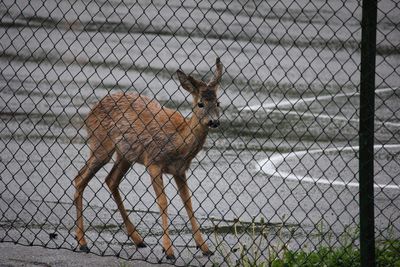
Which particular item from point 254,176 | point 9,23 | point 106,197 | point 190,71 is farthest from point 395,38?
point 106,197

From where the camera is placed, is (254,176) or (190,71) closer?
(254,176)

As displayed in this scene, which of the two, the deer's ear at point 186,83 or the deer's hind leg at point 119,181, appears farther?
the deer's hind leg at point 119,181

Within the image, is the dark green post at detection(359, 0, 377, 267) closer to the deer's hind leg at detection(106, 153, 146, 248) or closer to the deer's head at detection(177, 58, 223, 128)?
the deer's head at detection(177, 58, 223, 128)

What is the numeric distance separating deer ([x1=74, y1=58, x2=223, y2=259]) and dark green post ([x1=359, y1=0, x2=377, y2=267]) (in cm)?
173

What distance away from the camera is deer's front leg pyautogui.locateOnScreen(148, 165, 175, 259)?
26.9 ft

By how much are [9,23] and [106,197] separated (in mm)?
9470

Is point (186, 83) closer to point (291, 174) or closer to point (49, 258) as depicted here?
point (49, 258)

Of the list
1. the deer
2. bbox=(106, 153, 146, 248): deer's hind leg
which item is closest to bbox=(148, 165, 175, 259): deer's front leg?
the deer

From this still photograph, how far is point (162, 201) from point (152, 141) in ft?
1.81

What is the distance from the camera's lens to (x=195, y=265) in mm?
8062

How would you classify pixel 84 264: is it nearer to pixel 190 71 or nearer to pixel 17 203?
pixel 17 203

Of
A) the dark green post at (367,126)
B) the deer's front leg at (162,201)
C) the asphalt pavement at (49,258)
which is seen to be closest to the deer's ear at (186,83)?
the deer's front leg at (162,201)

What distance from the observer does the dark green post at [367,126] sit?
6.59 meters

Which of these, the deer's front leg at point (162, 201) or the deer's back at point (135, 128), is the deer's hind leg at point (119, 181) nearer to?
the deer's back at point (135, 128)
